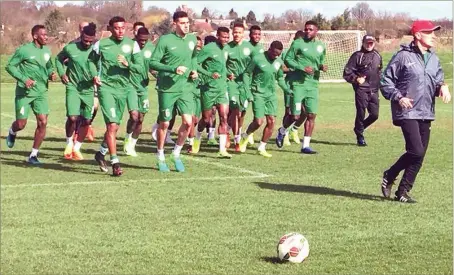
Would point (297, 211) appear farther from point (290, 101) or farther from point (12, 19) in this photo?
point (12, 19)

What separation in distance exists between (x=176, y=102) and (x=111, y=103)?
3.23 ft

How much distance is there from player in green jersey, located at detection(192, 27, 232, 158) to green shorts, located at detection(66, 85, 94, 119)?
6.46 ft

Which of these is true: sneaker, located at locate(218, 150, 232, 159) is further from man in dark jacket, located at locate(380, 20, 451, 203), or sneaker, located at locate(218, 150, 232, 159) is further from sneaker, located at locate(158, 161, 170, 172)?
man in dark jacket, located at locate(380, 20, 451, 203)

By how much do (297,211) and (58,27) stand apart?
1609 centimetres

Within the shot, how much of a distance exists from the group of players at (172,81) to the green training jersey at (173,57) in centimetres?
1

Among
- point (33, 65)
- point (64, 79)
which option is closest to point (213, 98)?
point (64, 79)

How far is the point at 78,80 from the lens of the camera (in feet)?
51.4

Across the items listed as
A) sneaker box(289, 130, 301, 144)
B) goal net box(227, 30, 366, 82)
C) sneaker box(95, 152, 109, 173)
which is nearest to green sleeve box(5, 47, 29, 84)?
sneaker box(95, 152, 109, 173)

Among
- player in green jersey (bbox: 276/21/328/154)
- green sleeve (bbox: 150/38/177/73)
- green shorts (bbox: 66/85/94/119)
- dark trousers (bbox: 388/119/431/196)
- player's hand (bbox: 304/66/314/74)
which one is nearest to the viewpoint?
dark trousers (bbox: 388/119/431/196)

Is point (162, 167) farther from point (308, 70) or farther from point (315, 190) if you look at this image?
point (308, 70)

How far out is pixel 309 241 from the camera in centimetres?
930

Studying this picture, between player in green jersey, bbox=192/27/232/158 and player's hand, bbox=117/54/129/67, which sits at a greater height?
player's hand, bbox=117/54/129/67

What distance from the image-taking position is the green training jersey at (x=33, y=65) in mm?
15547

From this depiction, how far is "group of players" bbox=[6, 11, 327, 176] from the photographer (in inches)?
560
